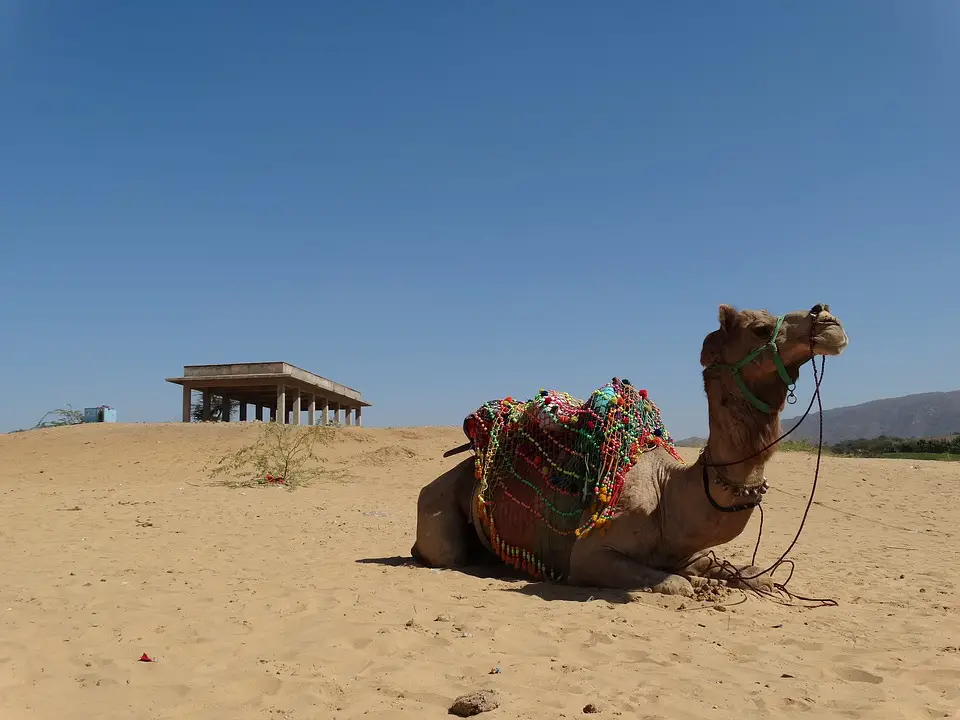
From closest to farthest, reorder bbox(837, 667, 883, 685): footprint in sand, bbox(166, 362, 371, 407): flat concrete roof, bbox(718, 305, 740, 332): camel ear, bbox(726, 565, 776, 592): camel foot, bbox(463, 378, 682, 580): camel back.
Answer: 1. bbox(837, 667, 883, 685): footprint in sand
2. bbox(718, 305, 740, 332): camel ear
3. bbox(726, 565, 776, 592): camel foot
4. bbox(463, 378, 682, 580): camel back
5. bbox(166, 362, 371, 407): flat concrete roof

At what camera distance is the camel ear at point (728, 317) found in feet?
17.4

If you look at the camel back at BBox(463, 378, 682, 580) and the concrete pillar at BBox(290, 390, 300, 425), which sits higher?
the concrete pillar at BBox(290, 390, 300, 425)

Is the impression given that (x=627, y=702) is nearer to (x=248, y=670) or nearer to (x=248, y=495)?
(x=248, y=670)

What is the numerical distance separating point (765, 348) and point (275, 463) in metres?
15.0

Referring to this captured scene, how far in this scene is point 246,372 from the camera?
29.6m

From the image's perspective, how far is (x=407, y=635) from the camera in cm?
438

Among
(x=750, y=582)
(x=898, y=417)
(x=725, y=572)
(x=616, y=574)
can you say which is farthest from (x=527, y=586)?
(x=898, y=417)

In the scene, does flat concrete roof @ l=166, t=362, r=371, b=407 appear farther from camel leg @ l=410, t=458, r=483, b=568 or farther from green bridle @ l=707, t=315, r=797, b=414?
green bridle @ l=707, t=315, r=797, b=414

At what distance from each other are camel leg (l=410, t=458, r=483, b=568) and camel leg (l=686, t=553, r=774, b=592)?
203 centimetres

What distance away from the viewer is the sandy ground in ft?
11.1

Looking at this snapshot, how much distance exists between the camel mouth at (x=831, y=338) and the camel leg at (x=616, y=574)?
1937mm

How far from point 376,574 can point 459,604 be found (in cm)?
142

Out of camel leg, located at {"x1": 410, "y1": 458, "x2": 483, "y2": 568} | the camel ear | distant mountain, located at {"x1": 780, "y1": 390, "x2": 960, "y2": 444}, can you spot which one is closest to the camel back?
camel leg, located at {"x1": 410, "y1": 458, "x2": 483, "y2": 568}

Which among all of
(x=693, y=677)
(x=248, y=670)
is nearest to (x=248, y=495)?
(x=248, y=670)
